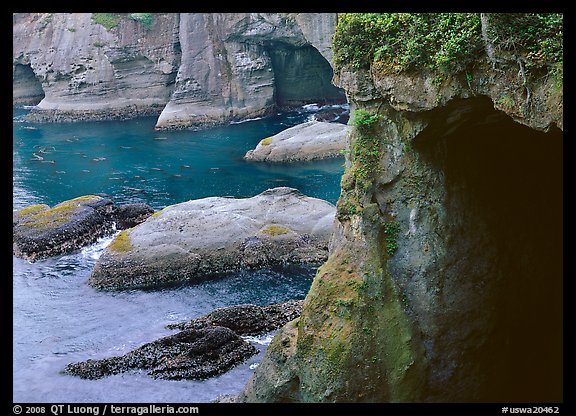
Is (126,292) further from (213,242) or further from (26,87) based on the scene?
(26,87)

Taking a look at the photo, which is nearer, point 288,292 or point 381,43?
point 381,43

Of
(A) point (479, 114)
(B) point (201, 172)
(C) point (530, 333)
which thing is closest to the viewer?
(A) point (479, 114)

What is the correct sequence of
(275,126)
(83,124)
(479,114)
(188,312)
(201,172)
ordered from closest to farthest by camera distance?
1. (479,114)
2. (188,312)
3. (201,172)
4. (275,126)
5. (83,124)

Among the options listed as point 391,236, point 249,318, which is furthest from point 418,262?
point 249,318

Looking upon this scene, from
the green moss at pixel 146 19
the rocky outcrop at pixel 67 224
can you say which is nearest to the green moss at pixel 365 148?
the rocky outcrop at pixel 67 224

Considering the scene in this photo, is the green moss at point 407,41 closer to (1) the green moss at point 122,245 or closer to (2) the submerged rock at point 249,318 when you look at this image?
(2) the submerged rock at point 249,318

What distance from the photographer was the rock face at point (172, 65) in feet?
199

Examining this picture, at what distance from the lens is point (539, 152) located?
15.6 meters

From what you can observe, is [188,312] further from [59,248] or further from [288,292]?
[59,248]

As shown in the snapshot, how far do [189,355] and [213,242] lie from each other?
29.6ft

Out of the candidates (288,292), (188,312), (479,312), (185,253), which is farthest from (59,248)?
(479,312)

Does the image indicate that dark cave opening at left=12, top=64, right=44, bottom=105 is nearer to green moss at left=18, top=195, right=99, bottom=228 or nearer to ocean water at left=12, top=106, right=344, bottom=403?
ocean water at left=12, top=106, right=344, bottom=403

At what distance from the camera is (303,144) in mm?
48031
